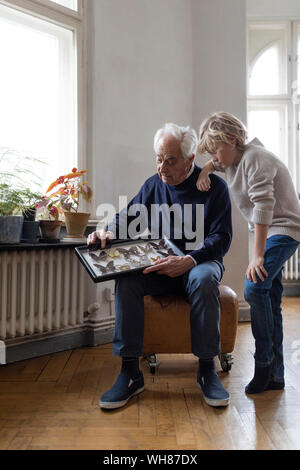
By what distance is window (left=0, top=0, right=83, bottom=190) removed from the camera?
94.6 inches

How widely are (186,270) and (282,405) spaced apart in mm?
624

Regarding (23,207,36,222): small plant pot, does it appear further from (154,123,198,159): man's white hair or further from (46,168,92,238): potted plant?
(154,123,198,159): man's white hair

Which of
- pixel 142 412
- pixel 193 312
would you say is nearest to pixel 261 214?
pixel 193 312

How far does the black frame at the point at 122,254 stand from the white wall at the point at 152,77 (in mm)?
840

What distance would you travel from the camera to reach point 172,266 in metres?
1.76

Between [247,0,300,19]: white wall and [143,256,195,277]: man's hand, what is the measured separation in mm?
3646

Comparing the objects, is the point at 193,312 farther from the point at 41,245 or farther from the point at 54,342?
the point at 54,342

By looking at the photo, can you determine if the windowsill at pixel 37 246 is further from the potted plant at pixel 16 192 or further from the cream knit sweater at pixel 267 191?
the cream knit sweater at pixel 267 191

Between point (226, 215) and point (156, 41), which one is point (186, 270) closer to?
point (226, 215)

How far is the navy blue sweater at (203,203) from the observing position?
186cm

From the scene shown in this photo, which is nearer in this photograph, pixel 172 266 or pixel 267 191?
pixel 267 191

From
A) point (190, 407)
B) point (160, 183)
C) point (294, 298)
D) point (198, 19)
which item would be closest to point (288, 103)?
point (198, 19)

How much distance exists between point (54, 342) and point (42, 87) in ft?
4.90

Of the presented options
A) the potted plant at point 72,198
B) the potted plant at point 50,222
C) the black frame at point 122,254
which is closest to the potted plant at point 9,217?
the potted plant at point 50,222
